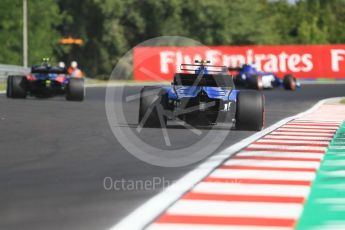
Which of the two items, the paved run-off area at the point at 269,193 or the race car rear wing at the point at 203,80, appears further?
the race car rear wing at the point at 203,80

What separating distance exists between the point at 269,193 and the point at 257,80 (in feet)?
101

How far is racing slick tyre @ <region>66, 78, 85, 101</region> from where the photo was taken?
28.0 meters

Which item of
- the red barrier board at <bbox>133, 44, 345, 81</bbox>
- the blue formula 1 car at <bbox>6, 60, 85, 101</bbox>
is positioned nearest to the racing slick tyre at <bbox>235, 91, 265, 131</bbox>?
the blue formula 1 car at <bbox>6, 60, 85, 101</bbox>

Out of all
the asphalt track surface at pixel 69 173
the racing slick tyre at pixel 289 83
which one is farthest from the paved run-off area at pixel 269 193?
the racing slick tyre at pixel 289 83

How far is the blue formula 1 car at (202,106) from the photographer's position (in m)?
15.6

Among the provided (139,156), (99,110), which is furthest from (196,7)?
(139,156)

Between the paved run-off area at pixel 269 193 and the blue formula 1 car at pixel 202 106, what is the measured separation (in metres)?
2.31

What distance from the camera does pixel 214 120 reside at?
1595 cm

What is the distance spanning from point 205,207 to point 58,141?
20.9 ft

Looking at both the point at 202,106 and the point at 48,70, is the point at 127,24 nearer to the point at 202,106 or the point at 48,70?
the point at 48,70

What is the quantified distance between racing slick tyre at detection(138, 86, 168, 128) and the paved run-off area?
307cm

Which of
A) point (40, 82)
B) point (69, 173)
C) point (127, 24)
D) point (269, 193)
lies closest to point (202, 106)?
point (69, 173)

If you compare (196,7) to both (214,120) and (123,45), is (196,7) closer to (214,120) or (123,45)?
(123,45)

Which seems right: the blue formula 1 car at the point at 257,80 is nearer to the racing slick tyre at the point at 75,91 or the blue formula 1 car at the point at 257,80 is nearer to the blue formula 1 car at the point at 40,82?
the blue formula 1 car at the point at 40,82
